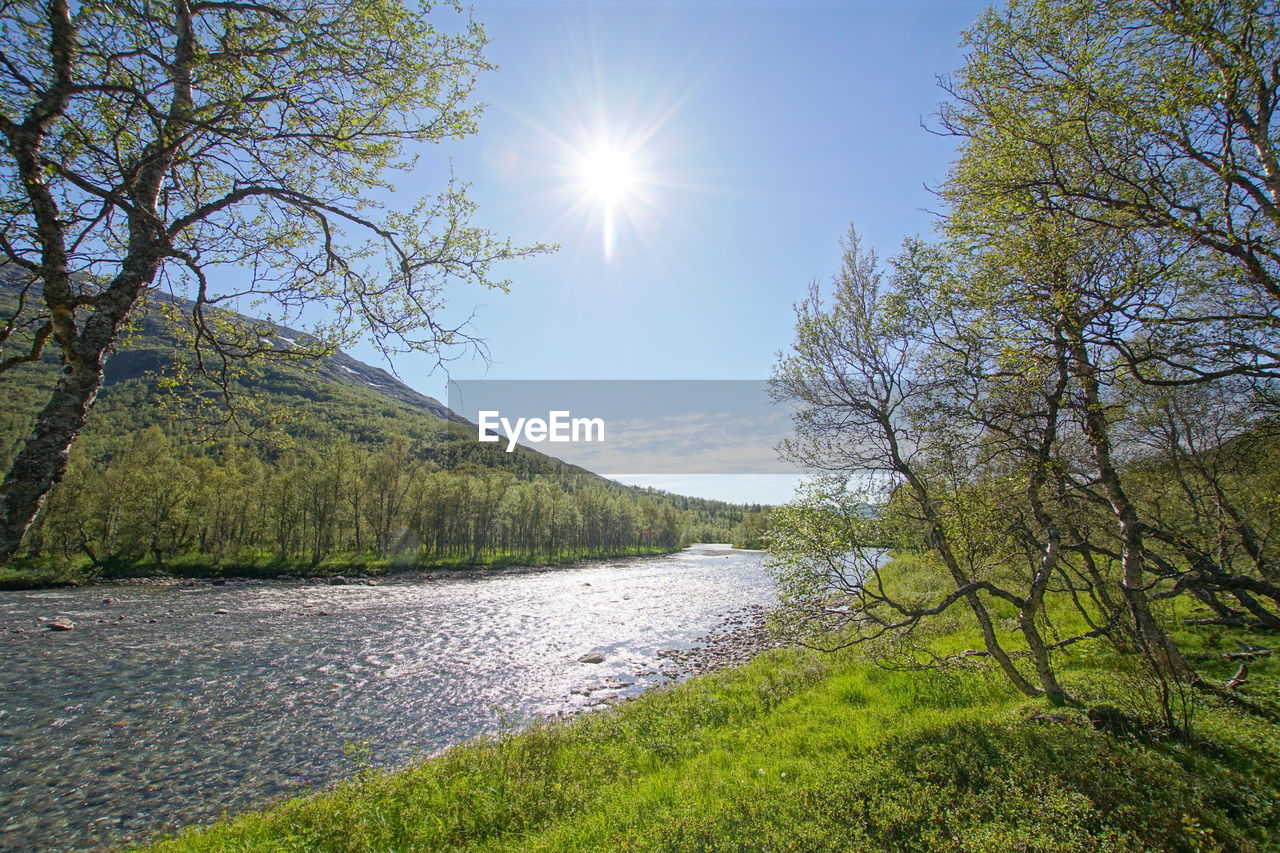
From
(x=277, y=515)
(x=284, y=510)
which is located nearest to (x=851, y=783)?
(x=284, y=510)

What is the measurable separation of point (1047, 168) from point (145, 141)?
43.6 feet

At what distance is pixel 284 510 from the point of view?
66688 mm

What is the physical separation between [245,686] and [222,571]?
4945cm

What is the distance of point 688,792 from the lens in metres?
9.69

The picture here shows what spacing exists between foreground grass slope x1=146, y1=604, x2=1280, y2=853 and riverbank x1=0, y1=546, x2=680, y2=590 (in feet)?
176

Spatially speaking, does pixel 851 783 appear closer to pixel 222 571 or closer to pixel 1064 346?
pixel 1064 346

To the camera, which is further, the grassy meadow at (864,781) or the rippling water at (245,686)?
the rippling water at (245,686)

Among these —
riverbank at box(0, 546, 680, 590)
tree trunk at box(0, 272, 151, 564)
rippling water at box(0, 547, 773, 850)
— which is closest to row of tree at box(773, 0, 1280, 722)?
tree trunk at box(0, 272, 151, 564)

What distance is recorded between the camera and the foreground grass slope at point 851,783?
6656 millimetres

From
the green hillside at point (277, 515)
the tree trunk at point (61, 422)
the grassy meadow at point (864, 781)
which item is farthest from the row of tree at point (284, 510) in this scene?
the tree trunk at point (61, 422)

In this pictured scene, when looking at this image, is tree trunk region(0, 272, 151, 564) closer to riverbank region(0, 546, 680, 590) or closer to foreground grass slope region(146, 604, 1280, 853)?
foreground grass slope region(146, 604, 1280, 853)

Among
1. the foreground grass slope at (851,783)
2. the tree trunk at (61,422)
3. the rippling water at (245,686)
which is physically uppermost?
the tree trunk at (61,422)

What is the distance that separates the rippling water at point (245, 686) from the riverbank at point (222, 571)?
5.58m

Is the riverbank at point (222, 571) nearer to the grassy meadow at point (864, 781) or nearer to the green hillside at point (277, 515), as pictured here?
the green hillside at point (277, 515)
